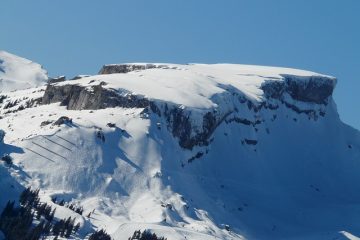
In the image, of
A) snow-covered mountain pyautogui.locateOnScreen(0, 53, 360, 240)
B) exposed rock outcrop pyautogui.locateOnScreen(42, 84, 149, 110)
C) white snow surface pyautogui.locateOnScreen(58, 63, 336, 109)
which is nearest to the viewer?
snow-covered mountain pyautogui.locateOnScreen(0, 53, 360, 240)

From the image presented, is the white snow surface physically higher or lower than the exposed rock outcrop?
higher

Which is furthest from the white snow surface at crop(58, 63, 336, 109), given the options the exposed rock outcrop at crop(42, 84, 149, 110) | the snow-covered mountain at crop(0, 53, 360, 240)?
the exposed rock outcrop at crop(42, 84, 149, 110)

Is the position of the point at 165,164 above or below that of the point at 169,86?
below

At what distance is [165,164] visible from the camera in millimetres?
148500

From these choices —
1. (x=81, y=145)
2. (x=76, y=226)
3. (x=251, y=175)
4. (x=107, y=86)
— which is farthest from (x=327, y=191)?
(x=76, y=226)

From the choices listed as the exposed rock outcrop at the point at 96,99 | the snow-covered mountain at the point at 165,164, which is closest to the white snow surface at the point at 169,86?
the snow-covered mountain at the point at 165,164

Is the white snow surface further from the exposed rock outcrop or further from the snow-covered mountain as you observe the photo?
the exposed rock outcrop

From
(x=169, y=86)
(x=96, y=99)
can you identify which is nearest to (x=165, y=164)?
(x=96, y=99)

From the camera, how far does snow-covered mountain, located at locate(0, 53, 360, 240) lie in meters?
129

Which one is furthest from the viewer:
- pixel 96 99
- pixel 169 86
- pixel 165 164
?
pixel 169 86

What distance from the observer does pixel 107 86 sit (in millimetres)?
165250

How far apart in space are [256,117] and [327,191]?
27594mm

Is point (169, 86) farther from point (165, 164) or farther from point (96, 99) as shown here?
point (165, 164)

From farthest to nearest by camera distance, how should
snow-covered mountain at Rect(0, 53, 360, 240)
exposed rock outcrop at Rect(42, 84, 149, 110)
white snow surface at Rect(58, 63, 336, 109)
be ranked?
white snow surface at Rect(58, 63, 336, 109) < exposed rock outcrop at Rect(42, 84, 149, 110) < snow-covered mountain at Rect(0, 53, 360, 240)
